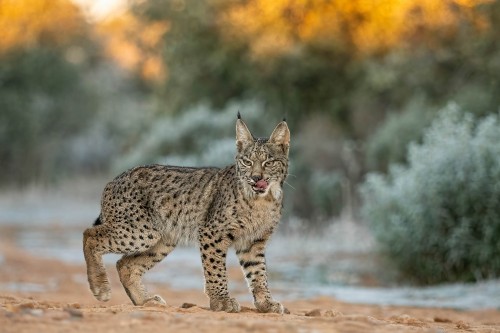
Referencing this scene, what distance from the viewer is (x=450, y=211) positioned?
56.2 feet

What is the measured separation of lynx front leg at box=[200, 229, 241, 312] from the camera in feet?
31.5

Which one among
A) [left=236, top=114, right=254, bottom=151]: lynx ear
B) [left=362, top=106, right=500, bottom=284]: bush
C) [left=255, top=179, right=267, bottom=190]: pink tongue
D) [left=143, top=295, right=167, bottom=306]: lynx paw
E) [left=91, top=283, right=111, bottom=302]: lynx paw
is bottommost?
[left=143, top=295, right=167, bottom=306]: lynx paw

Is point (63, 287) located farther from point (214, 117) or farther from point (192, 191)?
point (214, 117)

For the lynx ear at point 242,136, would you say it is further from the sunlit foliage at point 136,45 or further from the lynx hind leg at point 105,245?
the sunlit foliage at point 136,45

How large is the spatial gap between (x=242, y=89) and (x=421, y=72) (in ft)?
30.8

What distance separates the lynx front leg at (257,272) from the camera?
9.77m

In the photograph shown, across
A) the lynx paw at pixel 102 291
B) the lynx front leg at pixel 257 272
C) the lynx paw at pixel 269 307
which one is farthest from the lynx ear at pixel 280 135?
the lynx paw at pixel 102 291

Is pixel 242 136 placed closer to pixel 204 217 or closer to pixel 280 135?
pixel 280 135

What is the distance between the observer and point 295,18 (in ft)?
113

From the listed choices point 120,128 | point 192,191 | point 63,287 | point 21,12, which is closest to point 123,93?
point 120,128

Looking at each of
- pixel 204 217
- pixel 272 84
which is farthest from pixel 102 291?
pixel 272 84

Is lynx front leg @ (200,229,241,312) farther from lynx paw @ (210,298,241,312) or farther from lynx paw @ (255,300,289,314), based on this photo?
A: lynx paw @ (255,300,289,314)

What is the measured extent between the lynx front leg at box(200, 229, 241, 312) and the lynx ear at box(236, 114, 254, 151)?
0.89 metres

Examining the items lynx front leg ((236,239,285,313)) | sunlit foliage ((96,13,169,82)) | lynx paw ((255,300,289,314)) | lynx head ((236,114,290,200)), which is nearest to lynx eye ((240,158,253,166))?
lynx head ((236,114,290,200))
